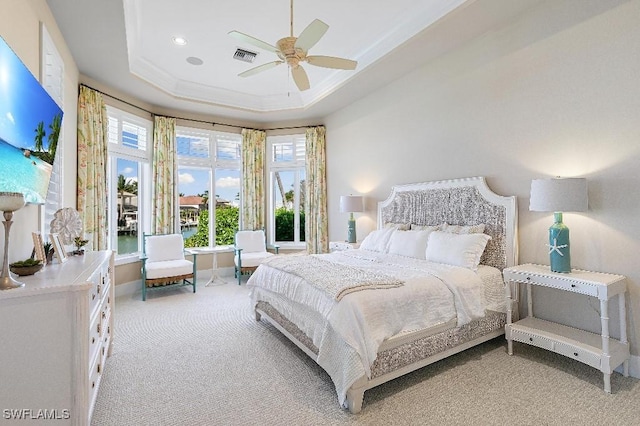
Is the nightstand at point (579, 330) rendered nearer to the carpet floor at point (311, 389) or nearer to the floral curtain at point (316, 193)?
the carpet floor at point (311, 389)

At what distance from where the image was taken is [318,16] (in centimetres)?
359

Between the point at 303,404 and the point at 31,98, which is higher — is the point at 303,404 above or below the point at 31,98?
below

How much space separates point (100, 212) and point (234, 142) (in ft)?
9.74

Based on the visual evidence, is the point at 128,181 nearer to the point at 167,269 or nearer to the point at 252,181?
the point at 167,269

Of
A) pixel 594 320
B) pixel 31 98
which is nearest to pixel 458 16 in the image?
pixel 594 320

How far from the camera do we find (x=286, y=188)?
22.7 feet

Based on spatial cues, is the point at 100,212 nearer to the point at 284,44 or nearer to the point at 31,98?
the point at 31,98

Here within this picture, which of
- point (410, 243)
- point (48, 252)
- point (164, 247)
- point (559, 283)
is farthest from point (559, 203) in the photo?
point (164, 247)

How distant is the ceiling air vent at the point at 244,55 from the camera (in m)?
4.31

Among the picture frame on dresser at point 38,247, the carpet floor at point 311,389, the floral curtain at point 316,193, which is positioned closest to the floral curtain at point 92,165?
the carpet floor at point 311,389

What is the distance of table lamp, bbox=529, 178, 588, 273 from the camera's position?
8.51ft

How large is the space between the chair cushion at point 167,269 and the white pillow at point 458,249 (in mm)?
3653

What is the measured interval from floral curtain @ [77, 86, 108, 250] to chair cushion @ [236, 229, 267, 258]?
219 centimetres

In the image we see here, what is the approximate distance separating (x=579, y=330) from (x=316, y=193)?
454 cm
